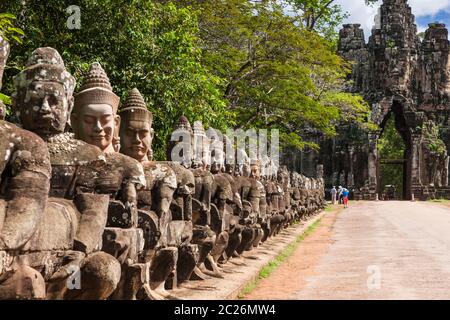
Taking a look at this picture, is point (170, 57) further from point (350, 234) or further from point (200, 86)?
point (350, 234)

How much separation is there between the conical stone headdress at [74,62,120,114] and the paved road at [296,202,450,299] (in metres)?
3.60

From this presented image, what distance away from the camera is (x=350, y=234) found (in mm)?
19328

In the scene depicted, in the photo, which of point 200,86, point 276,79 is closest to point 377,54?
point 276,79

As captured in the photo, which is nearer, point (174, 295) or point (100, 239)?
point (100, 239)

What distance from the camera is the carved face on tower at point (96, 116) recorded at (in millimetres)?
6074

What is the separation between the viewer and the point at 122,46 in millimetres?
13555

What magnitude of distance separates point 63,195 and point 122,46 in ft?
28.6

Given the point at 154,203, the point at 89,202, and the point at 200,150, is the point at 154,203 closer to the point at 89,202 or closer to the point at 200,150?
the point at 89,202

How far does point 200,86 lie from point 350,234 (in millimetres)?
6763

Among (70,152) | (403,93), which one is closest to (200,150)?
(70,152)

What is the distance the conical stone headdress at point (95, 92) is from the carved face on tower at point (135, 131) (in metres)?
0.94

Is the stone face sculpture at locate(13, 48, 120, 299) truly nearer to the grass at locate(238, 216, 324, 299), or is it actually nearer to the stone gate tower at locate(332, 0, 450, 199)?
the grass at locate(238, 216, 324, 299)

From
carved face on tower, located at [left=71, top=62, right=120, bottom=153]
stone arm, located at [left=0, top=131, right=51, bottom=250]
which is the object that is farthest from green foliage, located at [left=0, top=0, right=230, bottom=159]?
stone arm, located at [left=0, top=131, right=51, bottom=250]

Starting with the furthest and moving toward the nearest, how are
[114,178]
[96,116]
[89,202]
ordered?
[96,116], [114,178], [89,202]
